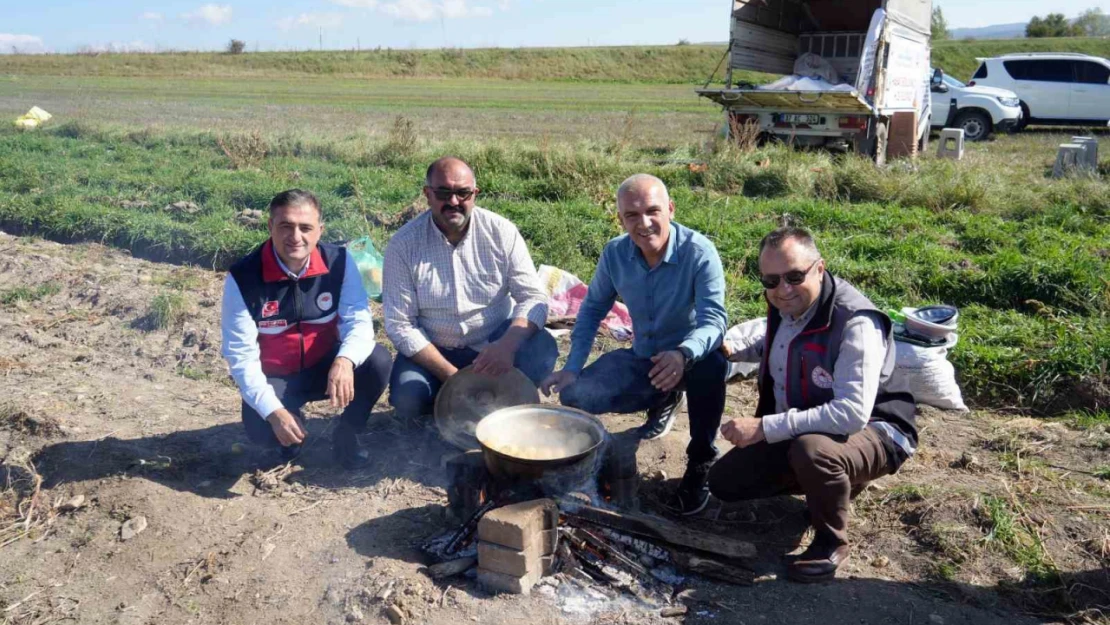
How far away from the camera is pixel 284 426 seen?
11.3 feet

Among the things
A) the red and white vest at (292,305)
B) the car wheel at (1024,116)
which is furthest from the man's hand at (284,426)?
the car wheel at (1024,116)

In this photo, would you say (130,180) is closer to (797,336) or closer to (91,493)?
(91,493)

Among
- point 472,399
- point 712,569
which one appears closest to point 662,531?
point 712,569

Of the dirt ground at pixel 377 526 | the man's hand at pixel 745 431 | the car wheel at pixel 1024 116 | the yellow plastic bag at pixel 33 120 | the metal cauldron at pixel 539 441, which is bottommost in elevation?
the dirt ground at pixel 377 526

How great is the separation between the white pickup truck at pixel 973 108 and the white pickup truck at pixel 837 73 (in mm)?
1953

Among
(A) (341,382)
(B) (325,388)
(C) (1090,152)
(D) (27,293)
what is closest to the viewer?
(A) (341,382)

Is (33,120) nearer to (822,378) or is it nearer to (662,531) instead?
(662,531)

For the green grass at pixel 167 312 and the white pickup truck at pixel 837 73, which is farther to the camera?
the white pickup truck at pixel 837 73

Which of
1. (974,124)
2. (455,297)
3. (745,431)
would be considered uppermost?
(974,124)

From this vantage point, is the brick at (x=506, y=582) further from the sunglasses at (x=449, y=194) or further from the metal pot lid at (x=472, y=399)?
the sunglasses at (x=449, y=194)

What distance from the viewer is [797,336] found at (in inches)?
124

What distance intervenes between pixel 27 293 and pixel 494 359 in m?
4.52

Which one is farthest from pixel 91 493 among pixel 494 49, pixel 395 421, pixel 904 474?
pixel 494 49

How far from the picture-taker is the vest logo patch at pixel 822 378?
310 centimetres
